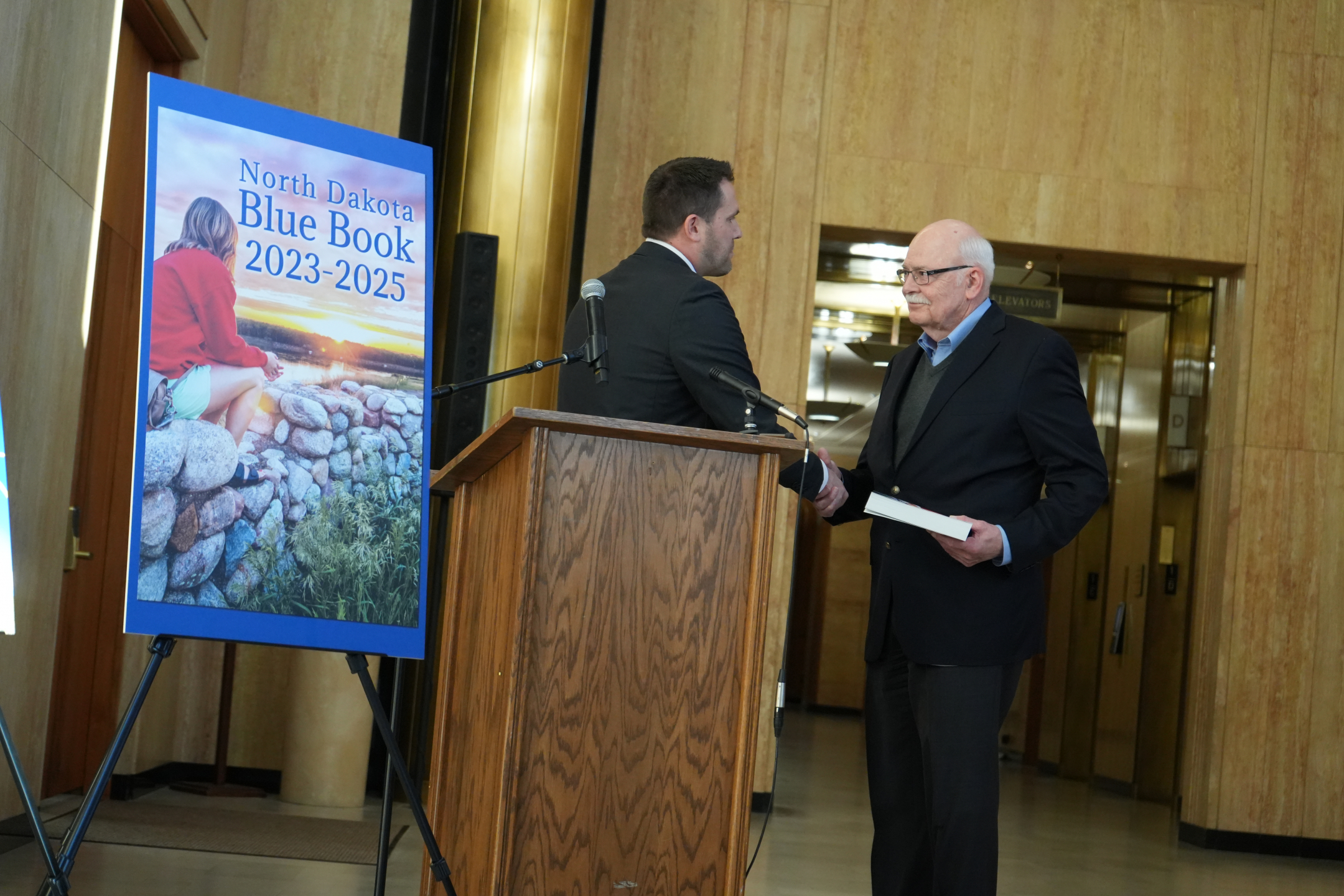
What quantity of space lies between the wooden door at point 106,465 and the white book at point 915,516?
10.7 ft

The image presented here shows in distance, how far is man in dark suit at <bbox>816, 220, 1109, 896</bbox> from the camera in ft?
8.89

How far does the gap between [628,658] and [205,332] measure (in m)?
1.02

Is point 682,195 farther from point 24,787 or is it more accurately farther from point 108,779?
point 24,787

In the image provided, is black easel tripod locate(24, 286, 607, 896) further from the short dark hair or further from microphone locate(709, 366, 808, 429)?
the short dark hair

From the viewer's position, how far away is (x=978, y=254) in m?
3.04

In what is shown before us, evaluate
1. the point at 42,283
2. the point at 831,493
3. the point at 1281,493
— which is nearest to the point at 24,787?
the point at 831,493

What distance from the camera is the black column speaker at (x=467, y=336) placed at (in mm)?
5312

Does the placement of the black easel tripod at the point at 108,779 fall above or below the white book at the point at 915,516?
below

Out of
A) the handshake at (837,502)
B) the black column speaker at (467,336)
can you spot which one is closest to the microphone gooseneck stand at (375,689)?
the handshake at (837,502)

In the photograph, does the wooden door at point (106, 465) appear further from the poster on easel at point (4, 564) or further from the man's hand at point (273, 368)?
the man's hand at point (273, 368)

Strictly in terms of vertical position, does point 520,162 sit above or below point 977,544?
above

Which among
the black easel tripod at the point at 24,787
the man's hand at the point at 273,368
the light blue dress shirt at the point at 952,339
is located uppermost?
the light blue dress shirt at the point at 952,339

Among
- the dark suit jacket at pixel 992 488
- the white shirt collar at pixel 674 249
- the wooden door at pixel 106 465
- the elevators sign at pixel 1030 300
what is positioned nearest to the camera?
the dark suit jacket at pixel 992 488

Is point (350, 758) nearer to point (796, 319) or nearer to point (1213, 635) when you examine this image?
point (796, 319)
